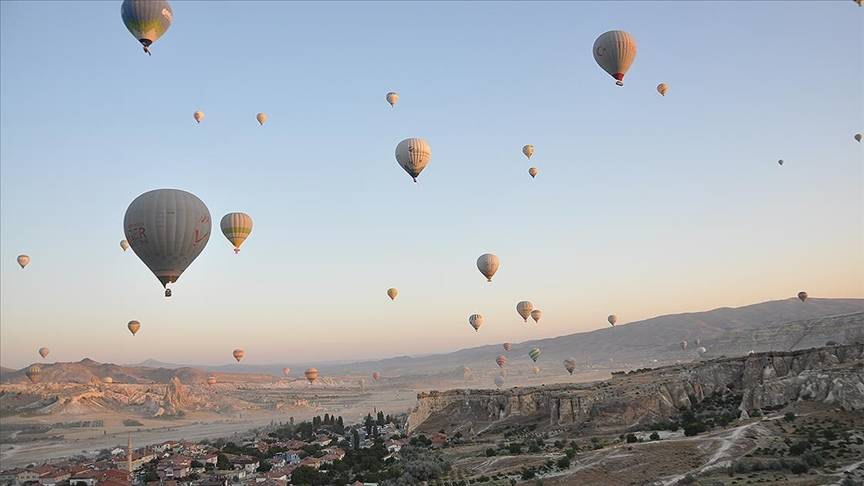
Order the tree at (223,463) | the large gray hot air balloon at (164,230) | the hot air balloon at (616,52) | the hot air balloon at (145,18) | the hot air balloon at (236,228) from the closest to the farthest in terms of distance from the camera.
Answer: the large gray hot air balloon at (164,230)
the hot air balloon at (145,18)
the hot air balloon at (616,52)
the hot air balloon at (236,228)
the tree at (223,463)

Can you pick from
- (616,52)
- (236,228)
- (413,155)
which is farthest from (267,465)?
(616,52)

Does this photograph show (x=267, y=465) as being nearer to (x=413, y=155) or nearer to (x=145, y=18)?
(x=413, y=155)

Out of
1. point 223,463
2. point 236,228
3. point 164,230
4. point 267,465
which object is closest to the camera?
point 164,230

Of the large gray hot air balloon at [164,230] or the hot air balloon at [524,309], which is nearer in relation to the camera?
the large gray hot air balloon at [164,230]

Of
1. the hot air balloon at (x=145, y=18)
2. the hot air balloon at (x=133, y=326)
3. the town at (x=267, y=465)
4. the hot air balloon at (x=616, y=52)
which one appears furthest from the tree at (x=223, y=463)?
the hot air balloon at (x=616, y=52)

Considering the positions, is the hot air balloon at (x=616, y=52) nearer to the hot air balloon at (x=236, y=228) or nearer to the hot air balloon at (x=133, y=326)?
the hot air balloon at (x=236, y=228)

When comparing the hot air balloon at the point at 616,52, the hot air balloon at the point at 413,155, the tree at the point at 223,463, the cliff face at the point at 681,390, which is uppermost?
the hot air balloon at the point at 616,52

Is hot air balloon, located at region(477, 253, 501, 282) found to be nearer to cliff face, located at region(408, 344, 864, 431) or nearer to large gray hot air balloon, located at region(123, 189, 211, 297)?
cliff face, located at region(408, 344, 864, 431)
